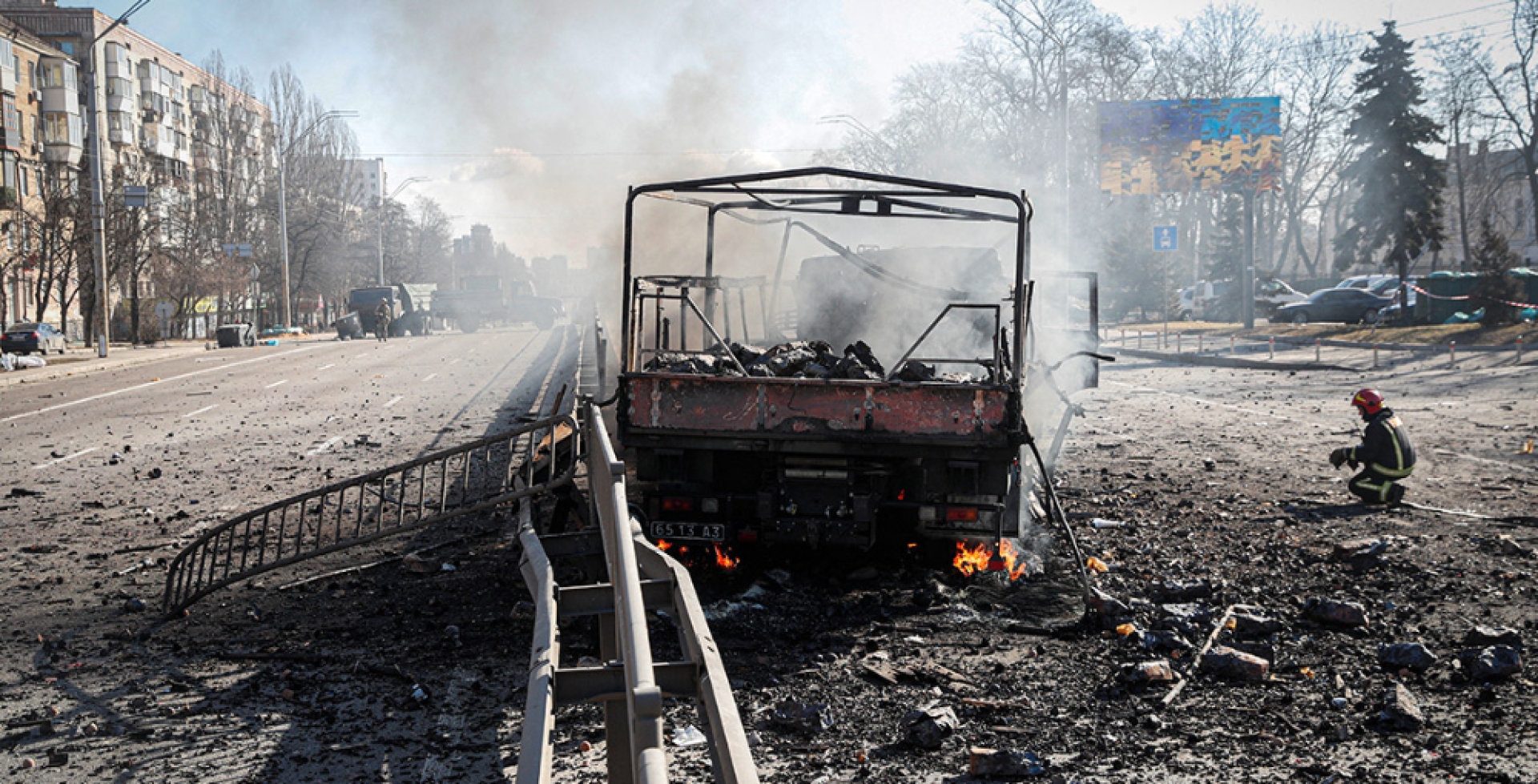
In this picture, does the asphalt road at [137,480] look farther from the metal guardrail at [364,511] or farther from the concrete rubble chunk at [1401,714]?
the concrete rubble chunk at [1401,714]

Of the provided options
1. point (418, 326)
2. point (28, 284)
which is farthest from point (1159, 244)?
point (28, 284)

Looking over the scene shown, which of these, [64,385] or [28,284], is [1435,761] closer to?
[64,385]

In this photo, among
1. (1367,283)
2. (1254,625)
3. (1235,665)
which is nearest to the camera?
(1235,665)

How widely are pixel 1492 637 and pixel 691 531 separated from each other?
4167 millimetres

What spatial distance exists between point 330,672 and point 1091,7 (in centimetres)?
4311

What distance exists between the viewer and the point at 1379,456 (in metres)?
9.22

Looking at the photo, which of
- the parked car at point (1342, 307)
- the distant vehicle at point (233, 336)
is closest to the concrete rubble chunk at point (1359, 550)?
the parked car at point (1342, 307)

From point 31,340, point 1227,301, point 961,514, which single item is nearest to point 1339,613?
point 961,514

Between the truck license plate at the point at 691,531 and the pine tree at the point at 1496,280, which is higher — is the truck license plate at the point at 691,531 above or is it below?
below

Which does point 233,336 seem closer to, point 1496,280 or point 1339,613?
point 1496,280

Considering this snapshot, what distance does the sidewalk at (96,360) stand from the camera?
81.7ft

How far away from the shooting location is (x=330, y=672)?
527 cm

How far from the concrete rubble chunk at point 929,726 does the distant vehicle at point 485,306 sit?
59815 mm

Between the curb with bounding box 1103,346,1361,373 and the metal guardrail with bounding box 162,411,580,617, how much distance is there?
19.4m
